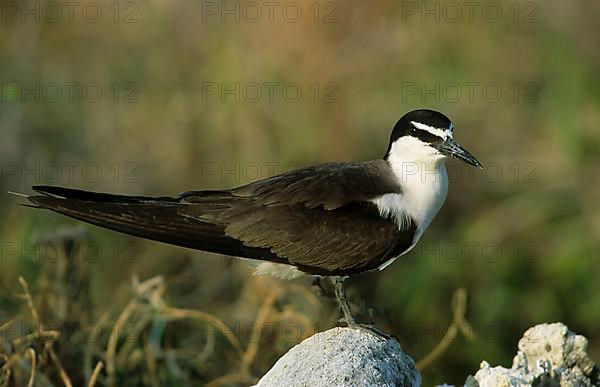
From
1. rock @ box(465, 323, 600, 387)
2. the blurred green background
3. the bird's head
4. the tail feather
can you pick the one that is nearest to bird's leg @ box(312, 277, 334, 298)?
the tail feather

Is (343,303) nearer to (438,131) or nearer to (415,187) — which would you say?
(415,187)

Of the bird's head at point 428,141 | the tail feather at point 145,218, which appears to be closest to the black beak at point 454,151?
the bird's head at point 428,141

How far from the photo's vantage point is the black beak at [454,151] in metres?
3.93

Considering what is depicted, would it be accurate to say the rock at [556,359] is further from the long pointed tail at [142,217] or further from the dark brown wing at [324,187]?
the long pointed tail at [142,217]

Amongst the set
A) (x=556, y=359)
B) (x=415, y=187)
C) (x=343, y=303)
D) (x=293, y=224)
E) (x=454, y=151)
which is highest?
(x=454, y=151)

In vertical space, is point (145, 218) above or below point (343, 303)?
above

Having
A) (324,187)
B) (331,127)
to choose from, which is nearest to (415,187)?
(324,187)

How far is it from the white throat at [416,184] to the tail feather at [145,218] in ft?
1.49

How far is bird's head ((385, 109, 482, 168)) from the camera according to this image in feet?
13.0

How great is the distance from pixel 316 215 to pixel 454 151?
54cm

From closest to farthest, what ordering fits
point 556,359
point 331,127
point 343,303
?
1. point 556,359
2. point 343,303
3. point 331,127

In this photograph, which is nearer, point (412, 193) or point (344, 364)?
point (344, 364)

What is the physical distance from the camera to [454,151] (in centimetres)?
393

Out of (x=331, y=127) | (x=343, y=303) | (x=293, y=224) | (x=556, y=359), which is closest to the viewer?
(x=556, y=359)
